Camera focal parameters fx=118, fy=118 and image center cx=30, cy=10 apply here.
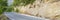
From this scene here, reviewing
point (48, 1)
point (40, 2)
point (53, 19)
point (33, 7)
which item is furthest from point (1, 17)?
point (53, 19)

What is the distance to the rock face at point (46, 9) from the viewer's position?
4.21 ft

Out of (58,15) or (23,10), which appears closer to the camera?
(58,15)

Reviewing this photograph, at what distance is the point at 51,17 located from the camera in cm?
128

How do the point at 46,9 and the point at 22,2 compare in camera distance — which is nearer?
the point at 46,9

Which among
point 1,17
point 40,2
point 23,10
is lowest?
point 1,17

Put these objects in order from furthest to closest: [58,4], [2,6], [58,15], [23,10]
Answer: [2,6], [23,10], [58,4], [58,15]

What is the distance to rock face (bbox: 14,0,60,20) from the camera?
1.28m

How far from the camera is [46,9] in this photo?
140cm

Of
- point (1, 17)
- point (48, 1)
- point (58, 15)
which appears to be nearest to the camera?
point (58, 15)

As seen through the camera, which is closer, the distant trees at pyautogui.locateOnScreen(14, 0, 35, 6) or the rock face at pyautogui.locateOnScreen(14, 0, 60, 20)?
the rock face at pyautogui.locateOnScreen(14, 0, 60, 20)

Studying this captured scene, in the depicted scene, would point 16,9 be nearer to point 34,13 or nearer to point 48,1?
point 34,13

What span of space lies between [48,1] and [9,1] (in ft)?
3.06

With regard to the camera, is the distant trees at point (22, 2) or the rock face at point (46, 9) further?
the distant trees at point (22, 2)

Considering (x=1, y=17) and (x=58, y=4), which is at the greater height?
(x=58, y=4)
